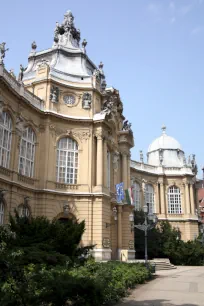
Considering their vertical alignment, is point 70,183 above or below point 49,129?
below

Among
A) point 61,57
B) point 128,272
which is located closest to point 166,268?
point 128,272

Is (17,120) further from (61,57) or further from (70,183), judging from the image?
(61,57)

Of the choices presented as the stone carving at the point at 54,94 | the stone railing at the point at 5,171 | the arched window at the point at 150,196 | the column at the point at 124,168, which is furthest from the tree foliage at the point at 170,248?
the stone railing at the point at 5,171

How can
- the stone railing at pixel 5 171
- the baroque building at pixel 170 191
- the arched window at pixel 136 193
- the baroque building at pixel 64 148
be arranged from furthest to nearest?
the baroque building at pixel 170 191 < the arched window at pixel 136 193 < the baroque building at pixel 64 148 < the stone railing at pixel 5 171

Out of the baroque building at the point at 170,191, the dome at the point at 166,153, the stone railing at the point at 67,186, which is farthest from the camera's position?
the dome at the point at 166,153

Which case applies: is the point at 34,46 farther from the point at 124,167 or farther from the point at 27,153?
the point at 124,167

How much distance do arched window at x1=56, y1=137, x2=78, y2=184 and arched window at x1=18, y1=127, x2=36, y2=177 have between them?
2.48 meters

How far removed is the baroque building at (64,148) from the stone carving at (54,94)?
0.09m

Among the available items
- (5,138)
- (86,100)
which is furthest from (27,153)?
(86,100)

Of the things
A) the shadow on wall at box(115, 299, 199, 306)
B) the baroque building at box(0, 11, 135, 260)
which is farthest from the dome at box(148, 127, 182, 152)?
the shadow on wall at box(115, 299, 199, 306)

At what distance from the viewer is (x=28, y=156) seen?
2727cm

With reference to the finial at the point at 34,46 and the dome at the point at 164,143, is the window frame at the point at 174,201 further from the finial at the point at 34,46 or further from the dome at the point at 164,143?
the finial at the point at 34,46

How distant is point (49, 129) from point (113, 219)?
10721 millimetres

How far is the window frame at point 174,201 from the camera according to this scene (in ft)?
166
